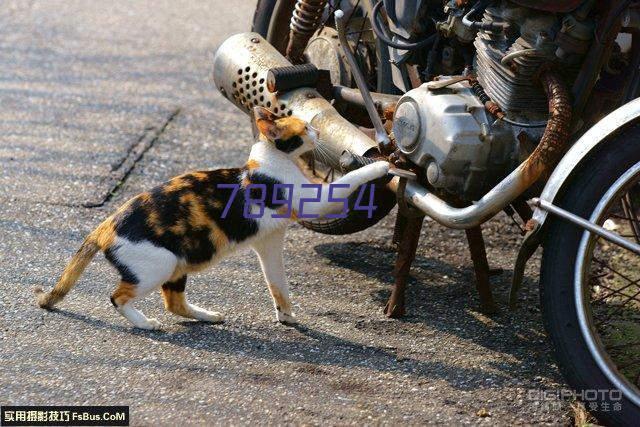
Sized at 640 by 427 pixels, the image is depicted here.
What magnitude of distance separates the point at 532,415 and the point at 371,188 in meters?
1.06

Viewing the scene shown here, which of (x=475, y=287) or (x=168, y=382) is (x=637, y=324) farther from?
(x=168, y=382)

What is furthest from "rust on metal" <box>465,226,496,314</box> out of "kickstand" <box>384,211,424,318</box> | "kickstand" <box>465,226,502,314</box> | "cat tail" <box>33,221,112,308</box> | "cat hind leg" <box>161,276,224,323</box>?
"cat tail" <box>33,221,112,308</box>

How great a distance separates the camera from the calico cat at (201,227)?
134 inches

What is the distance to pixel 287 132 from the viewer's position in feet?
11.8

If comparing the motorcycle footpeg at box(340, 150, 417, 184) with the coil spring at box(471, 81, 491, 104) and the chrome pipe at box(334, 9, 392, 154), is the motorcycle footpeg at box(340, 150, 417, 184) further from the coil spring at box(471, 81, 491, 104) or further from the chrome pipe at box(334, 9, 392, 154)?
the coil spring at box(471, 81, 491, 104)

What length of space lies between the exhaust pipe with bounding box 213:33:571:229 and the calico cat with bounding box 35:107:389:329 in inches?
6.6

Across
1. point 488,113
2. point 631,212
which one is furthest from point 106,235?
point 631,212

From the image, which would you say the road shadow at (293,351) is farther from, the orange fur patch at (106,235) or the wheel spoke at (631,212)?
the wheel spoke at (631,212)

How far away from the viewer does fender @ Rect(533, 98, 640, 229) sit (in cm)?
289

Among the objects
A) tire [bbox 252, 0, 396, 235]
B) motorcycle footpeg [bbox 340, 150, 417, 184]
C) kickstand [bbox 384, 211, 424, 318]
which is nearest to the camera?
motorcycle footpeg [bbox 340, 150, 417, 184]

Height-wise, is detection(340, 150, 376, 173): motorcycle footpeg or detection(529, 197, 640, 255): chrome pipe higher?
detection(529, 197, 640, 255): chrome pipe

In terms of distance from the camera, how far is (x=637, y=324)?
381 cm

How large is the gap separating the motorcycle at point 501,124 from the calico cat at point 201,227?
0.23m

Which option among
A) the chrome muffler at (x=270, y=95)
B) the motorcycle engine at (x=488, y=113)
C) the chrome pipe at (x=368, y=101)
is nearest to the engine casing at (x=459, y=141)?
the motorcycle engine at (x=488, y=113)
